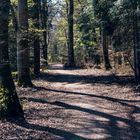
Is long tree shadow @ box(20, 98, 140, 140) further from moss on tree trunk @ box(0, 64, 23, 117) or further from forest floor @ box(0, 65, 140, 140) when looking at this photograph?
moss on tree trunk @ box(0, 64, 23, 117)

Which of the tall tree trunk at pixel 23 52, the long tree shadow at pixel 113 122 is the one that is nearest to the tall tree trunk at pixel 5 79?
the long tree shadow at pixel 113 122

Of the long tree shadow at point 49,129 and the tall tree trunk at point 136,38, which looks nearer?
the long tree shadow at point 49,129

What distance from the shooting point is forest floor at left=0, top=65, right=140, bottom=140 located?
1125 cm

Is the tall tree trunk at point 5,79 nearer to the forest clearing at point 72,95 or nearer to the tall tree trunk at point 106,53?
the forest clearing at point 72,95

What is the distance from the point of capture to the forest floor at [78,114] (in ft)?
36.9

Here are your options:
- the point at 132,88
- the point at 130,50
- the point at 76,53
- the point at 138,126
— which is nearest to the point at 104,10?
the point at 130,50

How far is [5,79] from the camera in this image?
1304cm

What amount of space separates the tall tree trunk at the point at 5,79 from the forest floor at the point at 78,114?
0.41m

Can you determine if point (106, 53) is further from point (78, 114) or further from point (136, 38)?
point (78, 114)

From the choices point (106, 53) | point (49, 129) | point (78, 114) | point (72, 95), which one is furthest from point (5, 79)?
point (106, 53)

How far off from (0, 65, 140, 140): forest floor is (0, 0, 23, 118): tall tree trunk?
406mm

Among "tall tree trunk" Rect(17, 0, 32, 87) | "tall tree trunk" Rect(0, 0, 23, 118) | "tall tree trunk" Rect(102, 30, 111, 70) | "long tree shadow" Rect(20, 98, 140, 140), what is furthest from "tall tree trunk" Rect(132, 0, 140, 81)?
"tall tree trunk" Rect(102, 30, 111, 70)

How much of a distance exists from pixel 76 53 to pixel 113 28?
109 ft

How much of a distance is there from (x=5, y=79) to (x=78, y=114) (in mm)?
2826
